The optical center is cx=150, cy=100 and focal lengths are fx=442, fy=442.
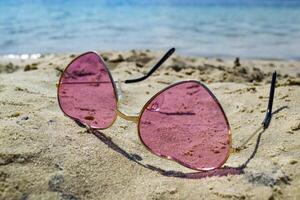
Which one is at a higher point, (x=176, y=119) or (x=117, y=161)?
(x=176, y=119)

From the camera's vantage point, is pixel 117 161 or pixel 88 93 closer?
pixel 117 161

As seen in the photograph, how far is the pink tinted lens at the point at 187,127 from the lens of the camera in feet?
6.59

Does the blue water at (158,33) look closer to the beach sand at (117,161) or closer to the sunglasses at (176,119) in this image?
the beach sand at (117,161)

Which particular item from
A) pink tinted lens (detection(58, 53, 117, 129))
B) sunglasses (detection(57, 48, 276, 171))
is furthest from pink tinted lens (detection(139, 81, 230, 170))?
pink tinted lens (detection(58, 53, 117, 129))

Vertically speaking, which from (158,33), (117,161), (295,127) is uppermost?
(295,127)

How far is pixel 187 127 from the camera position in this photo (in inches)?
84.2

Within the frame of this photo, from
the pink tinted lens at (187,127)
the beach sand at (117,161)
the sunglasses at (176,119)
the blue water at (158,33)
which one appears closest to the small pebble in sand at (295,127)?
the beach sand at (117,161)

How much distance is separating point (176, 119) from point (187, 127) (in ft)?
0.39

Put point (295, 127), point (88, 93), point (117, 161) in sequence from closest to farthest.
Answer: point (117, 161) < point (295, 127) < point (88, 93)

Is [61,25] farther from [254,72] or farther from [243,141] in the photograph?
[243,141]

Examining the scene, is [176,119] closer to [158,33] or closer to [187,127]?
[187,127]

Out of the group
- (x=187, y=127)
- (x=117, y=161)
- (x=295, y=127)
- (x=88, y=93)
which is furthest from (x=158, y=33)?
(x=117, y=161)

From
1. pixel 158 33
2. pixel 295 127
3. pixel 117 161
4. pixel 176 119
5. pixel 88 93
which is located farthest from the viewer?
pixel 158 33

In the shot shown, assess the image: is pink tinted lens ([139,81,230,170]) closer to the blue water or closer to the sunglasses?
the sunglasses
